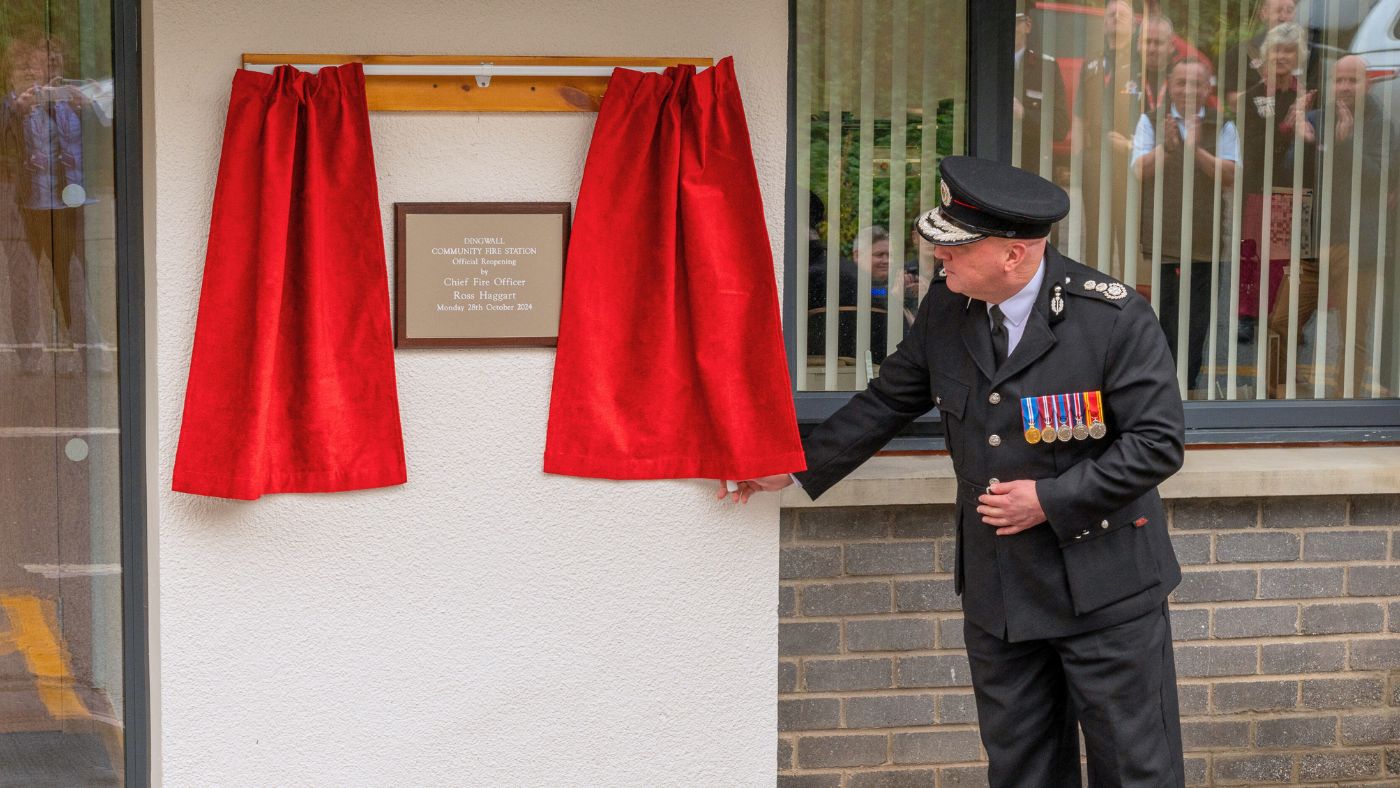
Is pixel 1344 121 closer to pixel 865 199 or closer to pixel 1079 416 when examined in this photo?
pixel 865 199

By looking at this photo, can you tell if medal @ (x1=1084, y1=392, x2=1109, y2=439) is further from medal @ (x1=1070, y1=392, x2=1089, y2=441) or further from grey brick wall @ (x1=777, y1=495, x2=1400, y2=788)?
grey brick wall @ (x1=777, y1=495, x2=1400, y2=788)

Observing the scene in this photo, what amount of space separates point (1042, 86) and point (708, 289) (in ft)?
5.02

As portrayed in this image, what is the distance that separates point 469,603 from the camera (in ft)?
11.3

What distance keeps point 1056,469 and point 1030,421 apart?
0.43ft

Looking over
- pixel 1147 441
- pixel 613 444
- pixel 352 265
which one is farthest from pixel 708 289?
pixel 1147 441

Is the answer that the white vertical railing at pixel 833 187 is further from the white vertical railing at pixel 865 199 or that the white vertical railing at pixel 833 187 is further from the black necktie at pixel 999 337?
the black necktie at pixel 999 337

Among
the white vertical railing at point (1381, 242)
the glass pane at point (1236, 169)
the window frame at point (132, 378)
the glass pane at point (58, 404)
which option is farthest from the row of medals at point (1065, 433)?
the glass pane at point (58, 404)

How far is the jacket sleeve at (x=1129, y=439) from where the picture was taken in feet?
9.76

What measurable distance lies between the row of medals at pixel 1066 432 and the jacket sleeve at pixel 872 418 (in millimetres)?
399

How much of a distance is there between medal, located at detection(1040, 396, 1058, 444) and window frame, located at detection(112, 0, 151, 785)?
227 centimetres

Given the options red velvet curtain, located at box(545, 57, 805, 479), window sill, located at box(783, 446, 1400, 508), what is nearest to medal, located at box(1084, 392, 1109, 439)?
red velvet curtain, located at box(545, 57, 805, 479)

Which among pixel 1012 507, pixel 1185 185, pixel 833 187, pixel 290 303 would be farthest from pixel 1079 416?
pixel 290 303

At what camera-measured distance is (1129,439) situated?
299 cm

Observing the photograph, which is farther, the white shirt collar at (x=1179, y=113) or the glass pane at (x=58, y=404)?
the white shirt collar at (x=1179, y=113)
